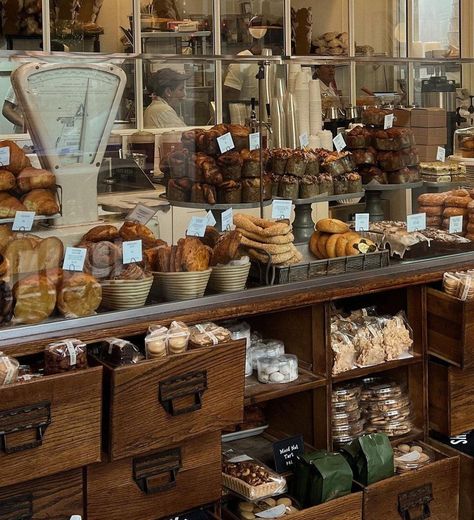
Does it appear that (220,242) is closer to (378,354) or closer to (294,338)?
(294,338)

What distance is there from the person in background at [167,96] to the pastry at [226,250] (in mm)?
354

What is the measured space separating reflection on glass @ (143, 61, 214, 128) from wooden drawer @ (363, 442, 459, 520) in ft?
3.47

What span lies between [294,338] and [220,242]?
0.39m

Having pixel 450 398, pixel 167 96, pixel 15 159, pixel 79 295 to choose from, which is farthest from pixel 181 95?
pixel 450 398

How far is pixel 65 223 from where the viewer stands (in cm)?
210

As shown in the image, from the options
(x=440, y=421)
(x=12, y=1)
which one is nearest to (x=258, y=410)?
(x=440, y=421)

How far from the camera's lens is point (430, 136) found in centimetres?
291

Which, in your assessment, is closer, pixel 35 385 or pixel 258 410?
pixel 35 385

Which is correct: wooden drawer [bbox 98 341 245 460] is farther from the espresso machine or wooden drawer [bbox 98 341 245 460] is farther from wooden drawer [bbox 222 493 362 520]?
the espresso machine

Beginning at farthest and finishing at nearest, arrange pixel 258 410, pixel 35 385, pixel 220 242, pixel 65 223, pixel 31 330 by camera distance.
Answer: pixel 258 410 < pixel 220 242 < pixel 65 223 < pixel 31 330 < pixel 35 385

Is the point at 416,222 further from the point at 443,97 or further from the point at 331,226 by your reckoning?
the point at 443,97

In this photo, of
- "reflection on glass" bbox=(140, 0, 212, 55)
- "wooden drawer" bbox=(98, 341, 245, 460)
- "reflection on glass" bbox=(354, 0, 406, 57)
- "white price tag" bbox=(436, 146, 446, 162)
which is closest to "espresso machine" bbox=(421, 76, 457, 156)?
"white price tag" bbox=(436, 146, 446, 162)

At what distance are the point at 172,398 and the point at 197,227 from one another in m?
0.53

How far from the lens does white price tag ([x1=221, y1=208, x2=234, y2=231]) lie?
234 centimetres
